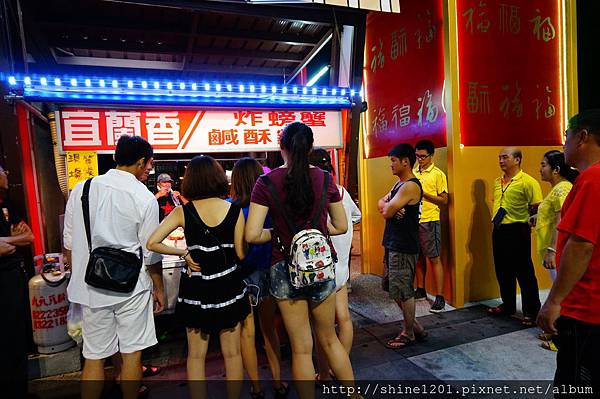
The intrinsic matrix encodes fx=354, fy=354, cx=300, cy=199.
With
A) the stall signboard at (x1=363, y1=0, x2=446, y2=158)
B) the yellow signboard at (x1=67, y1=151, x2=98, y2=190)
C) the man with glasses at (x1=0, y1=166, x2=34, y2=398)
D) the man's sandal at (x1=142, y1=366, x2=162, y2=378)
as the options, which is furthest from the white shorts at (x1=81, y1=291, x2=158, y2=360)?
the stall signboard at (x1=363, y1=0, x2=446, y2=158)

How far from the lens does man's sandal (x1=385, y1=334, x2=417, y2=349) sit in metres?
3.63

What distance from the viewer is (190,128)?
4195 mm

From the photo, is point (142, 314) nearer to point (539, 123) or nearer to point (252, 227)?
point (252, 227)

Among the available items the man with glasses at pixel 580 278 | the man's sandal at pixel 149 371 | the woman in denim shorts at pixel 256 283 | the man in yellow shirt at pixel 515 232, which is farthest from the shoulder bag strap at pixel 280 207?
the man in yellow shirt at pixel 515 232

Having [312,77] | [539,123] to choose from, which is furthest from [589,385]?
[312,77]

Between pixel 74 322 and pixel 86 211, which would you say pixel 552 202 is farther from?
pixel 74 322

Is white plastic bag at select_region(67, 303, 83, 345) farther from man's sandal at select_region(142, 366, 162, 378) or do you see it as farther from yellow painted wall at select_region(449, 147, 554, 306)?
yellow painted wall at select_region(449, 147, 554, 306)

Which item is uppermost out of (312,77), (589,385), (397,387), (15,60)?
(312,77)

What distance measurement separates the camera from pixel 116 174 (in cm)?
254

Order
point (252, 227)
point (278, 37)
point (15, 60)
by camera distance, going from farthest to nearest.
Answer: point (278, 37) < point (15, 60) < point (252, 227)

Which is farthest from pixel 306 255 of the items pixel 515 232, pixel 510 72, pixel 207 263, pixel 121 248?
pixel 510 72

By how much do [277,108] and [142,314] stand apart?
9.47 ft

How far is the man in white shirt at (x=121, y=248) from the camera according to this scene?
2.44m

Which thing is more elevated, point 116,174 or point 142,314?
point 116,174
